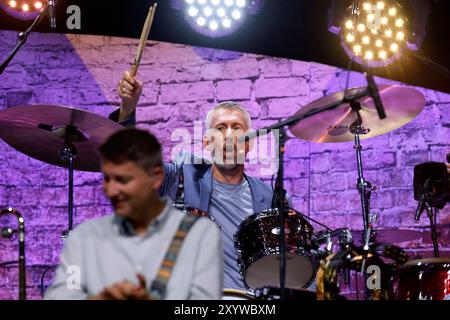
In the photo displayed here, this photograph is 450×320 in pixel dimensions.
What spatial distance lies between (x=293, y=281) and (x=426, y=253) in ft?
3.68

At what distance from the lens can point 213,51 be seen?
5074 millimetres

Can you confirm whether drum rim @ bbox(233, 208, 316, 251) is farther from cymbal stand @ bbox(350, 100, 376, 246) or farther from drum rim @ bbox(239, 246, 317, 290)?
cymbal stand @ bbox(350, 100, 376, 246)

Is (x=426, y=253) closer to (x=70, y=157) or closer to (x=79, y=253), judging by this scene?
(x=70, y=157)

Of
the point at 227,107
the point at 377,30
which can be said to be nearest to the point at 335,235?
the point at 227,107

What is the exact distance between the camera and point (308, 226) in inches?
151

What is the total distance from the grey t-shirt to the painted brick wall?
566 mm

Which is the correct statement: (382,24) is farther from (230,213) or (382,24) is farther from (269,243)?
(269,243)

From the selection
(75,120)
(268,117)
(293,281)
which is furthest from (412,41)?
(75,120)

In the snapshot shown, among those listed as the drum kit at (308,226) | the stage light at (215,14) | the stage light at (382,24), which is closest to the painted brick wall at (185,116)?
the stage light at (215,14)

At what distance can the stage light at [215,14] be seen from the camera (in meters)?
4.82

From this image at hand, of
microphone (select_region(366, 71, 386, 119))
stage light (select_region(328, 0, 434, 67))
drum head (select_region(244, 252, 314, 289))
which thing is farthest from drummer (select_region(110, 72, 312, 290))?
microphone (select_region(366, 71, 386, 119))

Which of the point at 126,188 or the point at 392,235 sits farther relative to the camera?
the point at 392,235

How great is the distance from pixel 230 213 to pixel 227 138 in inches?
18.3

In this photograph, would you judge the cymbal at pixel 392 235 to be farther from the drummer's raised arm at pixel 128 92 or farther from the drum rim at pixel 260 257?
the drummer's raised arm at pixel 128 92
